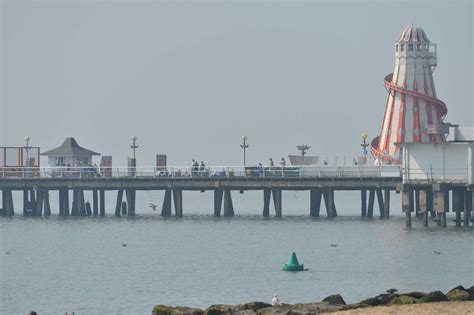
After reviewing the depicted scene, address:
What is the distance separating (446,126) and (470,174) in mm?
16441

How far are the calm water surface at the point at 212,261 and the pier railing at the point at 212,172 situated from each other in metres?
2.82

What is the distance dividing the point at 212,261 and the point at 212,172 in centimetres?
3058

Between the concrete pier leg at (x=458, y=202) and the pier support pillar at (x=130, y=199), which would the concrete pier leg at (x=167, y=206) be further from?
the concrete pier leg at (x=458, y=202)

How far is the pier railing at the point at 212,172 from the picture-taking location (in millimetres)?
94750

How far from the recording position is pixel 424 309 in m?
43.1

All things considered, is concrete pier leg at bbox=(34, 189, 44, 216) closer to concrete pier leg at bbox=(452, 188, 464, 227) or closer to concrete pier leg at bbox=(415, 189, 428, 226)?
concrete pier leg at bbox=(415, 189, 428, 226)

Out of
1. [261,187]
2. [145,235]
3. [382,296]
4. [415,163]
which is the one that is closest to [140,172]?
[261,187]

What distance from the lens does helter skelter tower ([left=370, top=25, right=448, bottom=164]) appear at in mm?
109875

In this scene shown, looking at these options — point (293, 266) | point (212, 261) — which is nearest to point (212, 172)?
point (212, 261)

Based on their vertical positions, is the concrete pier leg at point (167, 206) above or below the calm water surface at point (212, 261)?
above

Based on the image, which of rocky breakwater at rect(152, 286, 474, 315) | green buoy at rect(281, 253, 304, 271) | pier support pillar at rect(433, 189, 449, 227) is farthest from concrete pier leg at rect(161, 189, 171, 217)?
rocky breakwater at rect(152, 286, 474, 315)

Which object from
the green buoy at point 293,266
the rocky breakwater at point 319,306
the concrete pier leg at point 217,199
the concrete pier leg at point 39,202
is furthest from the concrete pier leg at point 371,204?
the rocky breakwater at point 319,306

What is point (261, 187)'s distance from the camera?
94.7 m

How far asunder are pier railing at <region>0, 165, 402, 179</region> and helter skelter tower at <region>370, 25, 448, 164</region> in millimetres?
13645
